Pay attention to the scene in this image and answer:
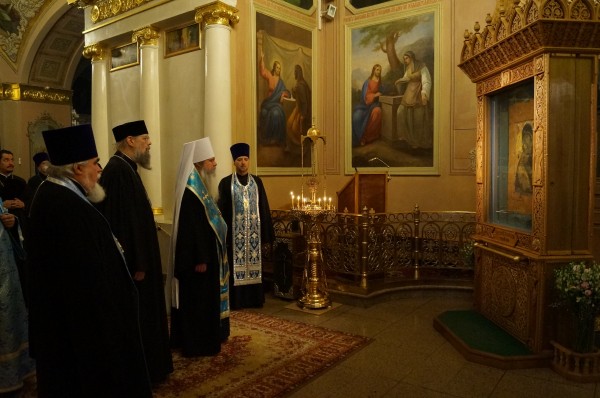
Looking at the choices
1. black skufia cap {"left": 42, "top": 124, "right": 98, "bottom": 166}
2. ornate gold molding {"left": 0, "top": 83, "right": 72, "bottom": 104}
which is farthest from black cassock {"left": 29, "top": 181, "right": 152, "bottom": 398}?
ornate gold molding {"left": 0, "top": 83, "right": 72, "bottom": 104}

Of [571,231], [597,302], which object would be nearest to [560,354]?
[597,302]

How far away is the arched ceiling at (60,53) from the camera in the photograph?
12.3 m

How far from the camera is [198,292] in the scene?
423 cm

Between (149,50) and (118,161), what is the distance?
5.06 metres

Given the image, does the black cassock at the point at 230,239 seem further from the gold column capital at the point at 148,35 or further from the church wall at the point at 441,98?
the gold column capital at the point at 148,35

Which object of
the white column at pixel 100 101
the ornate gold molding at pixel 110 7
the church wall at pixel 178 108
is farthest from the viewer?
the white column at pixel 100 101

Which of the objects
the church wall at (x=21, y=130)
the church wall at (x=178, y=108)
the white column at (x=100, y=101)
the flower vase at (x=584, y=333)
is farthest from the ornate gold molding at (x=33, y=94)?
the flower vase at (x=584, y=333)

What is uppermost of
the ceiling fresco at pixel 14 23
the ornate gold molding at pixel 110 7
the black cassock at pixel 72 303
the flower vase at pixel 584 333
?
the ceiling fresco at pixel 14 23

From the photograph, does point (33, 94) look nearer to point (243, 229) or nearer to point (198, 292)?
point (243, 229)

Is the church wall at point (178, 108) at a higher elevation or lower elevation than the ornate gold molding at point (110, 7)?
lower

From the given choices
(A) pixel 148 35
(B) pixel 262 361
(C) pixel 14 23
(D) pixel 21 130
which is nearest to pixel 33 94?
(D) pixel 21 130

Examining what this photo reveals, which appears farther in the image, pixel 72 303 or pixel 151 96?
pixel 151 96

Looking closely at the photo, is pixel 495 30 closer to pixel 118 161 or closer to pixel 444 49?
pixel 118 161

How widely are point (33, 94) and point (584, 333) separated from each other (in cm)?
1395
